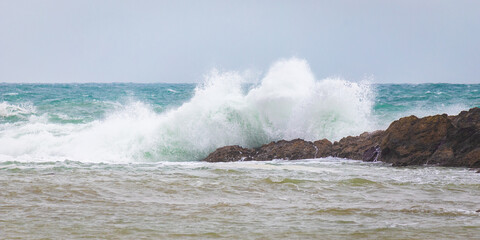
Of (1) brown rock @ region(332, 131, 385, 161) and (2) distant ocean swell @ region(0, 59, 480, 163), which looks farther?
(2) distant ocean swell @ region(0, 59, 480, 163)

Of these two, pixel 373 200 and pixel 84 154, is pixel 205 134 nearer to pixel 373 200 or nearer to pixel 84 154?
pixel 84 154

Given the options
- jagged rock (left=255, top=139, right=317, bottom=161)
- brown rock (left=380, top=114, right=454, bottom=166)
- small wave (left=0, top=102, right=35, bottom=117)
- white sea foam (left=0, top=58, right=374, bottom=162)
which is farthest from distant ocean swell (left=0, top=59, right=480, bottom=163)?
small wave (left=0, top=102, right=35, bottom=117)

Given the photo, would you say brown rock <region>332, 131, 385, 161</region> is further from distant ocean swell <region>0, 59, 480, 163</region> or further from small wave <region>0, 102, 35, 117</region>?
small wave <region>0, 102, 35, 117</region>

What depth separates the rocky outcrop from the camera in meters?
9.59

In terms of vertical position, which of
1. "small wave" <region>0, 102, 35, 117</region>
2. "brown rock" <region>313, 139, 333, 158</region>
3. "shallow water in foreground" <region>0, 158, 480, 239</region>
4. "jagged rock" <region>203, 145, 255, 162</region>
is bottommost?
"shallow water in foreground" <region>0, 158, 480, 239</region>

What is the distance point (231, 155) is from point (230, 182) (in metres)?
3.87

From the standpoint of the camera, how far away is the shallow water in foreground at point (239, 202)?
489 centimetres

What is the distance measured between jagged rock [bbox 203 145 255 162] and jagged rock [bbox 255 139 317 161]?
214 millimetres

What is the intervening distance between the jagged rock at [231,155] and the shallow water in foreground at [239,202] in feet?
6.47

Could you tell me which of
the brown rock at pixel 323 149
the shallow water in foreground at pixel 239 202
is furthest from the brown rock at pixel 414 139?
the brown rock at pixel 323 149

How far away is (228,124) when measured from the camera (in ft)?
45.2

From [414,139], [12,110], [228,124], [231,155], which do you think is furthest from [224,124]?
[12,110]

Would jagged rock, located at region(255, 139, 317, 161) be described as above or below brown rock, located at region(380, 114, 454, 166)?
below

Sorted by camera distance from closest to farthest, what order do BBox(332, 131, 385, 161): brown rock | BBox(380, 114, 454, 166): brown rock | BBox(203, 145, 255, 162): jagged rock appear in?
BBox(380, 114, 454, 166): brown rock
BBox(332, 131, 385, 161): brown rock
BBox(203, 145, 255, 162): jagged rock
